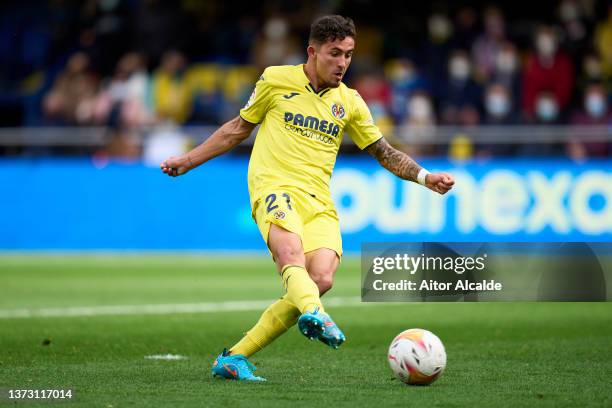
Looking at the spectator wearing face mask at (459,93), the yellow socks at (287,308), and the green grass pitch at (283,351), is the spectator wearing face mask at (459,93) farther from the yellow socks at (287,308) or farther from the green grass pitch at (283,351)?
the yellow socks at (287,308)

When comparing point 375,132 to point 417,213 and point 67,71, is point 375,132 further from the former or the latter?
point 67,71

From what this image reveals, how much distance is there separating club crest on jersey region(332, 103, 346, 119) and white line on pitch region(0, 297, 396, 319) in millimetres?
5204

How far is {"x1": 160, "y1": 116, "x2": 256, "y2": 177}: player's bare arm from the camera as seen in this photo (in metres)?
8.10

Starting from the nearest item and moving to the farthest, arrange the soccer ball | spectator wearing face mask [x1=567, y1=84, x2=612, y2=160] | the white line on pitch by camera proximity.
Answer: the soccer ball, the white line on pitch, spectator wearing face mask [x1=567, y1=84, x2=612, y2=160]

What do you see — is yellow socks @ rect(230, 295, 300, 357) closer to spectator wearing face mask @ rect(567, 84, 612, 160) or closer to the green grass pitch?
the green grass pitch

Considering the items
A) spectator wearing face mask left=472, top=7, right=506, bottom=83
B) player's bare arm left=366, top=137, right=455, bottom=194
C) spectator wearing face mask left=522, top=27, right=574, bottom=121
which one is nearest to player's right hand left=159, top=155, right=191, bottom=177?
player's bare arm left=366, top=137, right=455, bottom=194

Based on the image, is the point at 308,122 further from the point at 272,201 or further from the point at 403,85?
the point at 403,85

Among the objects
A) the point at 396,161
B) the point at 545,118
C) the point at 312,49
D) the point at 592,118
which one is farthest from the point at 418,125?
the point at 312,49

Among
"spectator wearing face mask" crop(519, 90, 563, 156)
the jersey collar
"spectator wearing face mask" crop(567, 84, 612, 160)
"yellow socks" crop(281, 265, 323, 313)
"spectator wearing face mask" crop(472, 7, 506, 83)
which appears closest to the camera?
"yellow socks" crop(281, 265, 323, 313)

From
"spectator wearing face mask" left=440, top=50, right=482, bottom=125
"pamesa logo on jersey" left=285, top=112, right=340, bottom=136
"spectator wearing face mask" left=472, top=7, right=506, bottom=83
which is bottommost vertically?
"pamesa logo on jersey" left=285, top=112, right=340, bottom=136

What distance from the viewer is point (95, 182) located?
20.8 meters

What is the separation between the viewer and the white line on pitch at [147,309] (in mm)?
12500

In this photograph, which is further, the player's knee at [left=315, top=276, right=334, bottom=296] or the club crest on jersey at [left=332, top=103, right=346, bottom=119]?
the club crest on jersey at [left=332, top=103, right=346, bottom=119]

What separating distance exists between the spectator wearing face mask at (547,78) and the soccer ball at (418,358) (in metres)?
13.6
